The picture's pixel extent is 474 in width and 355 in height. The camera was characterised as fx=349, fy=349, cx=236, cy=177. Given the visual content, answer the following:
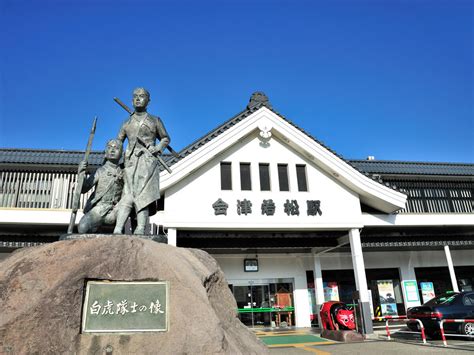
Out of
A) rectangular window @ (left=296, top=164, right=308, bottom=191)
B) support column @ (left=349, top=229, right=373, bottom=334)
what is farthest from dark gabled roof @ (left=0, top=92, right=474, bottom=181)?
support column @ (left=349, top=229, right=373, bottom=334)

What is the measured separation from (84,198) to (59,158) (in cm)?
282

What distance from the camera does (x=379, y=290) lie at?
18.3 metres

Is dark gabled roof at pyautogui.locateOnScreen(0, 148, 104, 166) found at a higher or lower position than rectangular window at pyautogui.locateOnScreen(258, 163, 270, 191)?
higher

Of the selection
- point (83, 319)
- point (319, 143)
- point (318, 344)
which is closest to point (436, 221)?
point (319, 143)

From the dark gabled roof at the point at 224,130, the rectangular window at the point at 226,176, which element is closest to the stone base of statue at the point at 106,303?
the dark gabled roof at the point at 224,130

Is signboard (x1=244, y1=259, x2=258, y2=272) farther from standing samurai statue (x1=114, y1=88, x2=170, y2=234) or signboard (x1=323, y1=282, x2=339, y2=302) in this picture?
standing samurai statue (x1=114, y1=88, x2=170, y2=234)

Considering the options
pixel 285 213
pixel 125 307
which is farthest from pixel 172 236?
pixel 125 307

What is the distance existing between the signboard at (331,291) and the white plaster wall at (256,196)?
5084 mm

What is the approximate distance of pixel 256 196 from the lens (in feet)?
46.2

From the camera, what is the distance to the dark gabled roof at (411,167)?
17797mm

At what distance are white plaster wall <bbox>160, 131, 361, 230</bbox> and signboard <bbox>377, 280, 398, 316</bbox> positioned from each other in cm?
607

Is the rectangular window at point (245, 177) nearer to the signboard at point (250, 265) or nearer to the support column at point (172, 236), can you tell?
the support column at point (172, 236)

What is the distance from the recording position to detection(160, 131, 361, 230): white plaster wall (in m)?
13.3

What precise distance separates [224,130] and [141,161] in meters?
8.37
